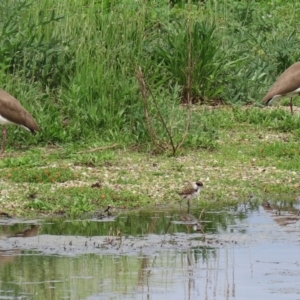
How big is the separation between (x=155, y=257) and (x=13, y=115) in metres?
5.10

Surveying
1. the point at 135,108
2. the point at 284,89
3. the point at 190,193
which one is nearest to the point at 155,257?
the point at 190,193

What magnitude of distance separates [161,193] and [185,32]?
15.9 feet

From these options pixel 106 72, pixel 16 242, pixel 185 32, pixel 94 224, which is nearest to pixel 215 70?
pixel 185 32

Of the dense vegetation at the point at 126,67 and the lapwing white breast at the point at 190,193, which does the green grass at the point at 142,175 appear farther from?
the dense vegetation at the point at 126,67

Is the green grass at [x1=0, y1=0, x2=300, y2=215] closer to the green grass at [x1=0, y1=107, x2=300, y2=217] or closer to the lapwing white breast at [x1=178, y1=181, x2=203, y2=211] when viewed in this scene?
the green grass at [x1=0, y1=107, x2=300, y2=217]

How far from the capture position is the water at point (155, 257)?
8.29 meters

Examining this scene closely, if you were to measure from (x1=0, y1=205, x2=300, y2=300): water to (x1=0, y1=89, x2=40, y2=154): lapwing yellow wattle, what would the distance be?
3.09 metres

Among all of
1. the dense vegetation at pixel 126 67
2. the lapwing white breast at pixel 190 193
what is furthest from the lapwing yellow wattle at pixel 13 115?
the lapwing white breast at pixel 190 193

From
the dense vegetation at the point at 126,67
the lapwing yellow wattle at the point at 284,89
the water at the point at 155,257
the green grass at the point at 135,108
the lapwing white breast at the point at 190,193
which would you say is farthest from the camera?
the lapwing yellow wattle at the point at 284,89

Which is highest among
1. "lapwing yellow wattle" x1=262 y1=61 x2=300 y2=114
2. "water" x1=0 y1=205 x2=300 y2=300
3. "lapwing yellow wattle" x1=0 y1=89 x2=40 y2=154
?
"lapwing yellow wattle" x1=262 y1=61 x2=300 y2=114

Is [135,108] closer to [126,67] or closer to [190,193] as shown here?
[126,67]

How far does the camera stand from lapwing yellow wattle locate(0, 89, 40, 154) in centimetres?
1391

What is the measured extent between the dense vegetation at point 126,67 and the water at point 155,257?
2.93m

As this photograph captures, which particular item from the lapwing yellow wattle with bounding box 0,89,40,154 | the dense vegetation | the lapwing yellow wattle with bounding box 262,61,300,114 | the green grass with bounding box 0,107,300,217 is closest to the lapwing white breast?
the green grass with bounding box 0,107,300,217
